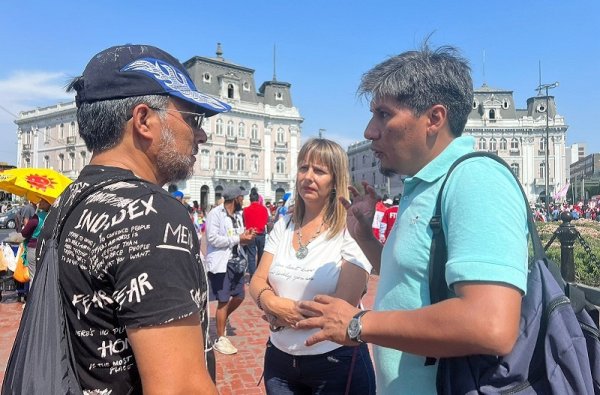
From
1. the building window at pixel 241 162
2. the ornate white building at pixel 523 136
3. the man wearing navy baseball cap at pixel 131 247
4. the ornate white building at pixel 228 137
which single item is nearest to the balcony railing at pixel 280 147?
the ornate white building at pixel 228 137

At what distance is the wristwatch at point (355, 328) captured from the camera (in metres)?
1.33

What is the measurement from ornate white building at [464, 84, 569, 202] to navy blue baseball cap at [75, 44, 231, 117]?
62.4 meters

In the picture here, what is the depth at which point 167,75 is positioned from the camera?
4.75 ft

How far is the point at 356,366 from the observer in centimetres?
233

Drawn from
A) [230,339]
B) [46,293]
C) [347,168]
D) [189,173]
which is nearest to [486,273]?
[189,173]

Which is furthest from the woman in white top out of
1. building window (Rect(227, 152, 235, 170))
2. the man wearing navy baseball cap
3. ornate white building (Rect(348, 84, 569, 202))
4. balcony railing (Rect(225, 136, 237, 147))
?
ornate white building (Rect(348, 84, 569, 202))

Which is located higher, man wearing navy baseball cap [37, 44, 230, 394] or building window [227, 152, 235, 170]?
building window [227, 152, 235, 170]

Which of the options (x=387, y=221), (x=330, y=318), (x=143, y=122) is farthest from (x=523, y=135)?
(x=143, y=122)

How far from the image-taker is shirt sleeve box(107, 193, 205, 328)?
108 cm

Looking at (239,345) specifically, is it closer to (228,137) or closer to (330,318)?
(330,318)

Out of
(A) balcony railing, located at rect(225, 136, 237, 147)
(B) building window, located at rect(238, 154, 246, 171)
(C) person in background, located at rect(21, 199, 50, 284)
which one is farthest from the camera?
(B) building window, located at rect(238, 154, 246, 171)

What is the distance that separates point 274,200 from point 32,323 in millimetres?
56113

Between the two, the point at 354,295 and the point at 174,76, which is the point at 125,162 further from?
the point at 354,295

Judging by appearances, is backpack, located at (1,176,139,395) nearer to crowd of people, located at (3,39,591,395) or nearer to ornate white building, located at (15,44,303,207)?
crowd of people, located at (3,39,591,395)
